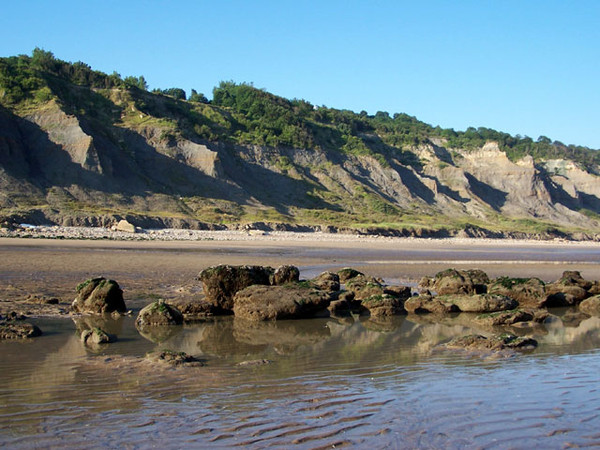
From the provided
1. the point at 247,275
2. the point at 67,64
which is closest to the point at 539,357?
the point at 247,275

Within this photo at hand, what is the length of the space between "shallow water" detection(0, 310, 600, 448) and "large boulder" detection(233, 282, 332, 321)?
6.51ft

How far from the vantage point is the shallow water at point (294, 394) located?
5500 mm

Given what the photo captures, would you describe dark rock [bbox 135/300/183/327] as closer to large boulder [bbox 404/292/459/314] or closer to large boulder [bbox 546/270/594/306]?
large boulder [bbox 404/292/459/314]

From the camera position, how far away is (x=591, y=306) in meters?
15.9

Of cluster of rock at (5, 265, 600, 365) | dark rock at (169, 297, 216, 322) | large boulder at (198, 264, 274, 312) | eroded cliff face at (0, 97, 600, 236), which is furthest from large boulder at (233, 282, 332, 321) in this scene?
eroded cliff face at (0, 97, 600, 236)

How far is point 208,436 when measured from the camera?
541cm

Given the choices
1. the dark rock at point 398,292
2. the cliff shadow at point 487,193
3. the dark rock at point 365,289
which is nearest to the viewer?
the dark rock at point 365,289

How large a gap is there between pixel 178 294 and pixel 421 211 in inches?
2472

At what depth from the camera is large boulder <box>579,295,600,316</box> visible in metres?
15.7

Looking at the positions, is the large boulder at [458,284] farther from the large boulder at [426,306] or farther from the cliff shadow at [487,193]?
the cliff shadow at [487,193]

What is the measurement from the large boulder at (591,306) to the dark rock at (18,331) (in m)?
13.4

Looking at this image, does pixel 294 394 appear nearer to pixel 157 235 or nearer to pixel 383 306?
pixel 383 306

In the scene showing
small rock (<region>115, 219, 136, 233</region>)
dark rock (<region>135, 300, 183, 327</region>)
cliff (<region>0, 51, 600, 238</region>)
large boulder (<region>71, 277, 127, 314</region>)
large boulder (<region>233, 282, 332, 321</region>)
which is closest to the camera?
dark rock (<region>135, 300, 183, 327</region>)

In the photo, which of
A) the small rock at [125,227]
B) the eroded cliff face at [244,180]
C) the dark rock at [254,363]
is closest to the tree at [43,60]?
the eroded cliff face at [244,180]
